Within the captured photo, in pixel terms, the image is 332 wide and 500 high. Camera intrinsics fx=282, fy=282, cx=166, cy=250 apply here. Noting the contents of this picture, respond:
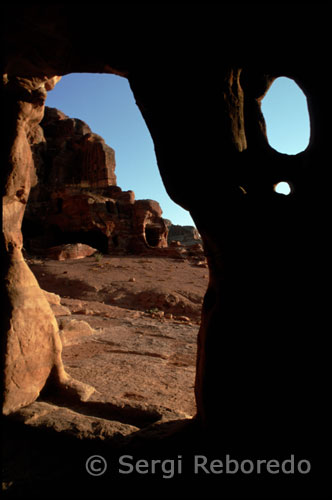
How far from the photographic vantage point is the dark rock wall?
1.45 meters

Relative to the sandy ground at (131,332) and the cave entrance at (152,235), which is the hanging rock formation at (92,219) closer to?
the cave entrance at (152,235)

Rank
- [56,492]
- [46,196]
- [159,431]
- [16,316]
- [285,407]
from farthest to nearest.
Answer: [46,196] < [16,316] < [159,431] < [56,492] < [285,407]

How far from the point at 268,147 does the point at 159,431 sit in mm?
2018

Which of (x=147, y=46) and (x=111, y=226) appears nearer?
(x=147, y=46)

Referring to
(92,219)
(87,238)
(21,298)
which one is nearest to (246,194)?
(21,298)

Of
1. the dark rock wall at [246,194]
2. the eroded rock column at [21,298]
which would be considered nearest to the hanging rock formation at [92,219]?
the eroded rock column at [21,298]

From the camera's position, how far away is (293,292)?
4.96 ft

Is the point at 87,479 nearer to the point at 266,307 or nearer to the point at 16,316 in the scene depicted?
the point at 16,316

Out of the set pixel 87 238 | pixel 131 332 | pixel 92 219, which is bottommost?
pixel 131 332

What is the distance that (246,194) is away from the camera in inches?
64.2

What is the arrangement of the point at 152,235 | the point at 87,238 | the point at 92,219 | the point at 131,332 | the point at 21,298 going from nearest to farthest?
1. the point at 21,298
2. the point at 131,332
3. the point at 92,219
4. the point at 87,238
5. the point at 152,235

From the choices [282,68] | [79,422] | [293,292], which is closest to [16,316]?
[79,422]

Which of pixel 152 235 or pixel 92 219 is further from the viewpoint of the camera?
pixel 152 235

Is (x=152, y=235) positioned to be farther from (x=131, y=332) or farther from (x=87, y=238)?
(x=131, y=332)
